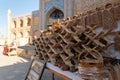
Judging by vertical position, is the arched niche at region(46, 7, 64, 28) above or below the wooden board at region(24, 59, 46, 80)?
above

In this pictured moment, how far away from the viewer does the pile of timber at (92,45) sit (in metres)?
1.79

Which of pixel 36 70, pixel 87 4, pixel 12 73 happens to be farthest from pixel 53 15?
pixel 36 70

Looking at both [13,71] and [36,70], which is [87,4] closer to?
[13,71]

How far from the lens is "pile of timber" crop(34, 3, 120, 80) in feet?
5.88

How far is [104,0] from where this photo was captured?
7.97 m

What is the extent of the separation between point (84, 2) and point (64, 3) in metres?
3.42

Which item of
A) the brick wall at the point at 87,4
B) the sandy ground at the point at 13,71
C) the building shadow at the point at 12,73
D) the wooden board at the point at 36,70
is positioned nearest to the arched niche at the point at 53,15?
the brick wall at the point at 87,4

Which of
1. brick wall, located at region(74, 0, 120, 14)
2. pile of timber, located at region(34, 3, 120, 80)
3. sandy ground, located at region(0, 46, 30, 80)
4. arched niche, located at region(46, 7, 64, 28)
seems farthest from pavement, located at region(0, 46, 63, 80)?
arched niche, located at region(46, 7, 64, 28)

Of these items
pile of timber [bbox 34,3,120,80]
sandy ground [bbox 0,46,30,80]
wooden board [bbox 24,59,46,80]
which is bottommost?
sandy ground [bbox 0,46,30,80]

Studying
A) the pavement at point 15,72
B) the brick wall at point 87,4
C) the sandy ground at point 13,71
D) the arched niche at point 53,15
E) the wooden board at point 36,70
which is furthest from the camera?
the arched niche at point 53,15

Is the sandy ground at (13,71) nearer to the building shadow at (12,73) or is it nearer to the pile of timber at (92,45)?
the building shadow at (12,73)

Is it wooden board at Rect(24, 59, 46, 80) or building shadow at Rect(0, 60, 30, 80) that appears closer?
wooden board at Rect(24, 59, 46, 80)

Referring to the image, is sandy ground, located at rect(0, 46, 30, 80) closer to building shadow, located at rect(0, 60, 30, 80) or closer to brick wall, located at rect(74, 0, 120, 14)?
building shadow, located at rect(0, 60, 30, 80)

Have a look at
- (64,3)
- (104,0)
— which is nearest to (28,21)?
(64,3)
